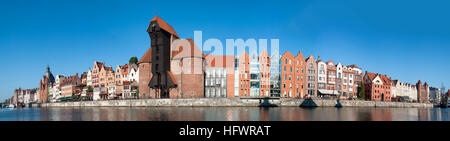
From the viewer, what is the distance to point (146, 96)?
→ 3381 inches

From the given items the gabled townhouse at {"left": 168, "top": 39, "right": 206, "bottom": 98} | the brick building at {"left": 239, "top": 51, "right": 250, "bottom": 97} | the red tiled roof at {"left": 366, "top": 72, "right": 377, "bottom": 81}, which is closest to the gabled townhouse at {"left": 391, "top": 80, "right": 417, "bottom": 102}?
the red tiled roof at {"left": 366, "top": 72, "right": 377, "bottom": 81}

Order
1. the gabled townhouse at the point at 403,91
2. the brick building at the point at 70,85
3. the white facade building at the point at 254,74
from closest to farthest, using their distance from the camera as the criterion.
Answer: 1. the white facade building at the point at 254,74
2. the gabled townhouse at the point at 403,91
3. the brick building at the point at 70,85

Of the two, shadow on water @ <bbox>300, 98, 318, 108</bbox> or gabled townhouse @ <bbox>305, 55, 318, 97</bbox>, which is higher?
gabled townhouse @ <bbox>305, 55, 318, 97</bbox>

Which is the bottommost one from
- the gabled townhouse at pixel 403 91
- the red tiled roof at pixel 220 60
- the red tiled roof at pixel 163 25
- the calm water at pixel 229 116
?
the calm water at pixel 229 116

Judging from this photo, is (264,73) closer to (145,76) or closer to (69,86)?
(145,76)

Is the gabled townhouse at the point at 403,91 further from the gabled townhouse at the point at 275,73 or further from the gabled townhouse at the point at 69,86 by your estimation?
the gabled townhouse at the point at 69,86

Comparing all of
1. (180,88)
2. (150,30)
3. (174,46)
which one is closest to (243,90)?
(180,88)

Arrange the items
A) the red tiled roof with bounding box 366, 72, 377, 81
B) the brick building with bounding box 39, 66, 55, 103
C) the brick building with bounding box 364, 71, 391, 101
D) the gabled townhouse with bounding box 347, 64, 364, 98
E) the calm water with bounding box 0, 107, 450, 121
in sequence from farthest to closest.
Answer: the brick building with bounding box 39, 66, 55, 103, the red tiled roof with bounding box 366, 72, 377, 81, the brick building with bounding box 364, 71, 391, 101, the gabled townhouse with bounding box 347, 64, 364, 98, the calm water with bounding box 0, 107, 450, 121

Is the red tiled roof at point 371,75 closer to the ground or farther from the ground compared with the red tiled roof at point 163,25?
closer to the ground

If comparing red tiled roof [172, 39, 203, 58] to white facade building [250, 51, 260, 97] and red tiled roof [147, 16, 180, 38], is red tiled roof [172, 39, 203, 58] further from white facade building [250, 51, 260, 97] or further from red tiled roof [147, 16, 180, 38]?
white facade building [250, 51, 260, 97]

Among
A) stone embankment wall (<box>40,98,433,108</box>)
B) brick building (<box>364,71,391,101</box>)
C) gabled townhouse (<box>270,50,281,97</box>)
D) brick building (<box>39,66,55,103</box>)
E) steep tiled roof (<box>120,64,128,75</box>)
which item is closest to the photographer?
stone embankment wall (<box>40,98,433,108</box>)

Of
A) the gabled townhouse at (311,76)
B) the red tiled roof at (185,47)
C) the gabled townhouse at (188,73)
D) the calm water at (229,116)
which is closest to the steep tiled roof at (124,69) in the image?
the red tiled roof at (185,47)

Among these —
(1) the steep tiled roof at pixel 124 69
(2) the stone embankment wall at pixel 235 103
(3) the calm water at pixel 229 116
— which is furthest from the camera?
(1) the steep tiled roof at pixel 124 69

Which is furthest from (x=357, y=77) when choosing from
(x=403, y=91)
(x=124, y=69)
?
(x=124, y=69)
